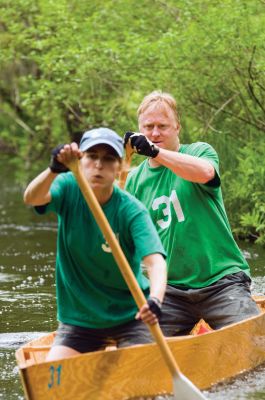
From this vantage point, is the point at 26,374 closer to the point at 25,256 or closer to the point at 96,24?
the point at 25,256

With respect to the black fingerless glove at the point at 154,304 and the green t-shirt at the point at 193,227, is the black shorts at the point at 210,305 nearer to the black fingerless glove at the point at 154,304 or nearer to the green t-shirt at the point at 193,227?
the green t-shirt at the point at 193,227

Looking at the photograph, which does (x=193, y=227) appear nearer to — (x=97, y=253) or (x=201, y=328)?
(x=201, y=328)

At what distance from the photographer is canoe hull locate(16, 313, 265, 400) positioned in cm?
530

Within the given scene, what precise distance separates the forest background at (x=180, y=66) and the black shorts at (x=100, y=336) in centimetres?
544

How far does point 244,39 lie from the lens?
38.4 ft

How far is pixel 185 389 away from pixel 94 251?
34.2 inches

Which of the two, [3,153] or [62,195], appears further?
[3,153]

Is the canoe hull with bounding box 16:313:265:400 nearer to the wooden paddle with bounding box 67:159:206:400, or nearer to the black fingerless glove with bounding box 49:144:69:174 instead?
the wooden paddle with bounding box 67:159:206:400

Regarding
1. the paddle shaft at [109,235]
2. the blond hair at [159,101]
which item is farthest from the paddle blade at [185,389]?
the blond hair at [159,101]

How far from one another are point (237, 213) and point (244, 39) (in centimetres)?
217

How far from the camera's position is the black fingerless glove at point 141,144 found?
240 inches

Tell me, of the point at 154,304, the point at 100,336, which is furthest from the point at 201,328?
the point at 154,304

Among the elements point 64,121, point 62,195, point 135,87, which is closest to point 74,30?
point 135,87

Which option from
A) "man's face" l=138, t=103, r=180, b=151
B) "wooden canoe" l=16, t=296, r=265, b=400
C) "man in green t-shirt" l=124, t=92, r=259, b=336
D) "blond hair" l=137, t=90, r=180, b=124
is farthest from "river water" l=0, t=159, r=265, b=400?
"blond hair" l=137, t=90, r=180, b=124
